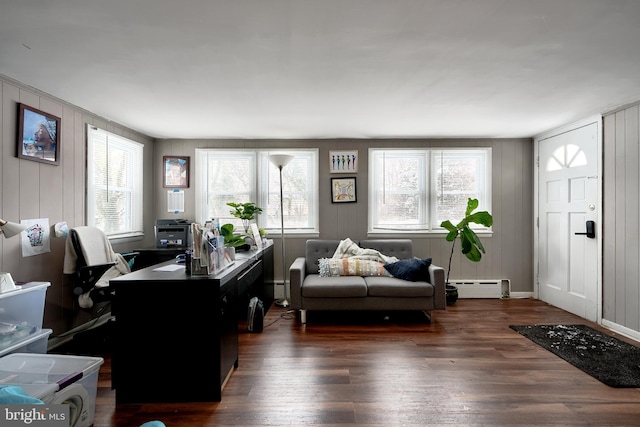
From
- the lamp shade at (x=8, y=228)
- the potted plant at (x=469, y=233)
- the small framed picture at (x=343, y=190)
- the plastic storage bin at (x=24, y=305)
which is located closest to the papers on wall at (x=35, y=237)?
the plastic storage bin at (x=24, y=305)

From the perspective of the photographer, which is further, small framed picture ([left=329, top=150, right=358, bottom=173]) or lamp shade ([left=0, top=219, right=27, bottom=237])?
small framed picture ([left=329, top=150, right=358, bottom=173])

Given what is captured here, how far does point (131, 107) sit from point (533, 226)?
5227 mm

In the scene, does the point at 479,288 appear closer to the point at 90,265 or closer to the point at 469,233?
the point at 469,233

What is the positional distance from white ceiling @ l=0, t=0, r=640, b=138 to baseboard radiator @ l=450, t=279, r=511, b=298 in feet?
7.33

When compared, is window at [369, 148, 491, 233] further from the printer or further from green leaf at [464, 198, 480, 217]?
the printer

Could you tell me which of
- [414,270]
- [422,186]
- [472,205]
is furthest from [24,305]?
[472,205]

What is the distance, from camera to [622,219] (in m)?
3.30

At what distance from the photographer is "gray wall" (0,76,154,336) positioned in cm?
254

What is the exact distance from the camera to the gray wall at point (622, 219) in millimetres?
3152

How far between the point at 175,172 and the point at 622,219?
17.4 feet

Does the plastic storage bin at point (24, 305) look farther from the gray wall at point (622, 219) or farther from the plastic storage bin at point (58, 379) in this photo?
the gray wall at point (622, 219)

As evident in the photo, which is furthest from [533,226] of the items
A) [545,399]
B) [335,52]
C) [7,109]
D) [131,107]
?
[7,109]

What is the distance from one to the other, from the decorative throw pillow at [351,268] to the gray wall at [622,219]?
90.5 inches

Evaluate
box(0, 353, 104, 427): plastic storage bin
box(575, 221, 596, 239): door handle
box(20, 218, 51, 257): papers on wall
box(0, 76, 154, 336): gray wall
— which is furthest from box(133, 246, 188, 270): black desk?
box(575, 221, 596, 239): door handle
